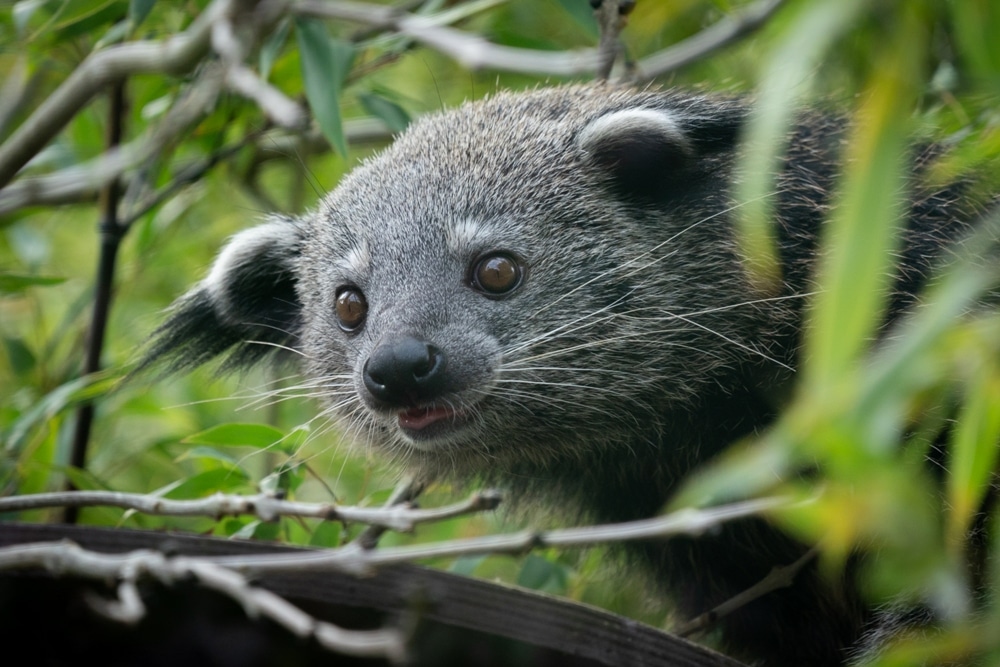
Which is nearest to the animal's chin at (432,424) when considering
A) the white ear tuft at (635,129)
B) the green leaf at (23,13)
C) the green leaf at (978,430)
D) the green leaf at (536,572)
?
the green leaf at (536,572)

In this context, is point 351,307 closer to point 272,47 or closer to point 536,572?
point 272,47

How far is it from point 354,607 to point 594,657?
0.73 meters

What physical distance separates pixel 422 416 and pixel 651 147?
1514 mm

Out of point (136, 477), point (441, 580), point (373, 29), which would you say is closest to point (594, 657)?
point (441, 580)

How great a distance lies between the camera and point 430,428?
4500mm

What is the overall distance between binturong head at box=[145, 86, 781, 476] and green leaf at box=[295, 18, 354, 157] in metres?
0.43

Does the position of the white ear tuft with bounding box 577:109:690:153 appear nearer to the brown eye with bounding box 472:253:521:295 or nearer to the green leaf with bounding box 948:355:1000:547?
the brown eye with bounding box 472:253:521:295

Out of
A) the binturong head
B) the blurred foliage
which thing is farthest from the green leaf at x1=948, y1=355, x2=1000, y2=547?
the binturong head

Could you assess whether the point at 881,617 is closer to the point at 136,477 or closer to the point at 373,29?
the point at 373,29

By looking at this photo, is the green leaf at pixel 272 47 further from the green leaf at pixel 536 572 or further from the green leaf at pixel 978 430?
the green leaf at pixel 978 430

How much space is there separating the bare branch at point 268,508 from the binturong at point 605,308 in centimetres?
126

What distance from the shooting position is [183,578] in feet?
8.62

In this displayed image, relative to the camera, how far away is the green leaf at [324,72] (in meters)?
4.75

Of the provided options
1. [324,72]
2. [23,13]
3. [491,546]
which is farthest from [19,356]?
[491,546]
